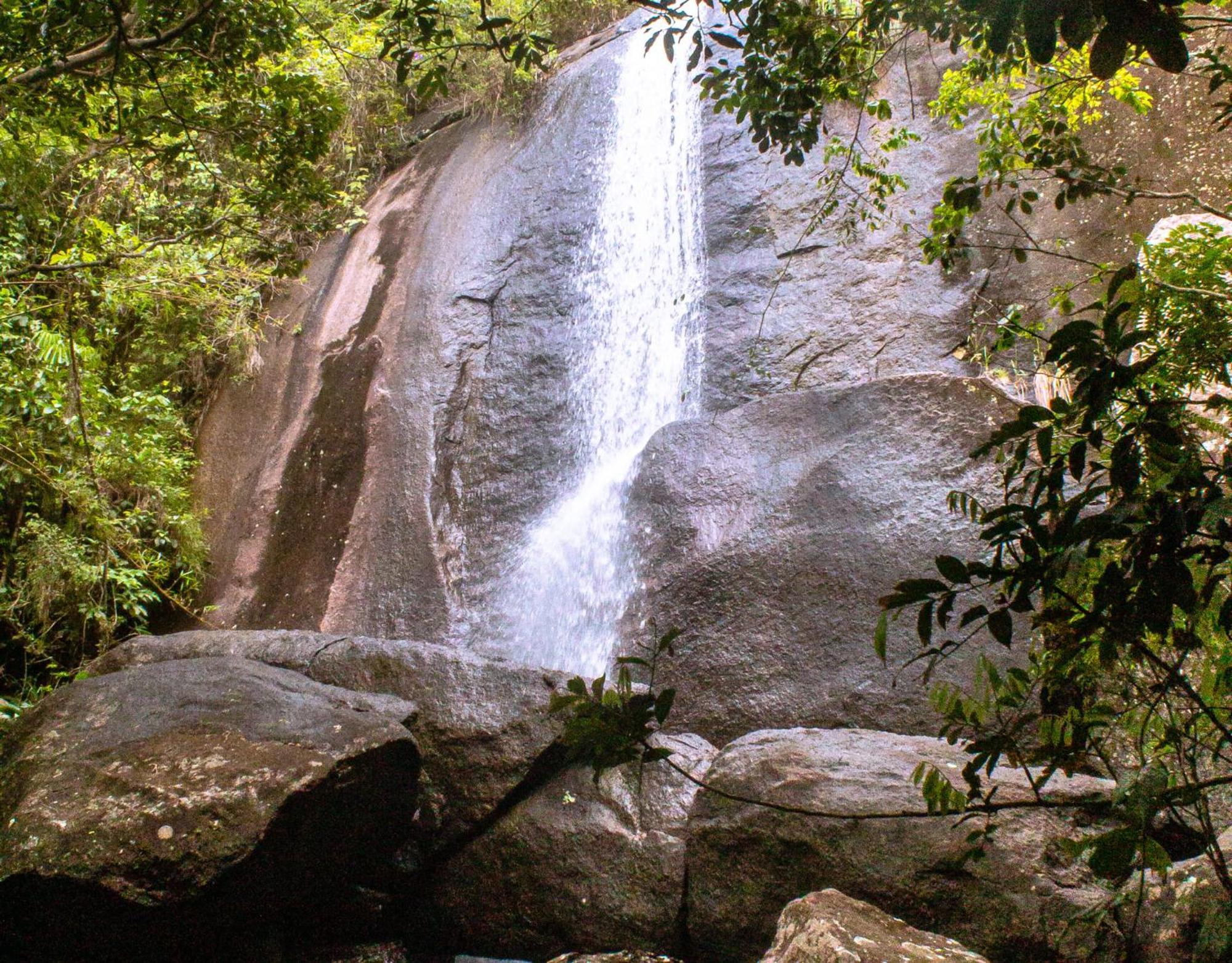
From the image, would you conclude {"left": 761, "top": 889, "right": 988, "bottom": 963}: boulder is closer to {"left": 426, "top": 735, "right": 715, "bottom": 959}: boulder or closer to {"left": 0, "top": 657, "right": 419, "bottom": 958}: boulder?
{"left": 426, "top": 735, "right": 715, "bottom": 959}: boulder

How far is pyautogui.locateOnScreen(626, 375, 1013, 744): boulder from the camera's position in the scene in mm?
4602

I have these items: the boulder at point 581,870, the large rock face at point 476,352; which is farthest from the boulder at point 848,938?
the large rock face at point 476,352

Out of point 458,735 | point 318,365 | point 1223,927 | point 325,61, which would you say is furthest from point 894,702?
point 325,61

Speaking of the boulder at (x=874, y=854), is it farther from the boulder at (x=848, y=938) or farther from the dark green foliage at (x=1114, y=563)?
the dark green foliage at (x=1114, y=563)

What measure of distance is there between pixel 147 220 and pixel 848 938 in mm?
9300

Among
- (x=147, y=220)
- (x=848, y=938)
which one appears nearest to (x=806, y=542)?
(x=848, y=938)

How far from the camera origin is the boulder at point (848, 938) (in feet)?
7.21

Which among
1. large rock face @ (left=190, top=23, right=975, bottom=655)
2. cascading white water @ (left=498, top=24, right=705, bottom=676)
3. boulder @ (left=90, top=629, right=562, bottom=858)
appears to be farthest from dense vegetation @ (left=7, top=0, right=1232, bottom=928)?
cascading white water @ (left=498, top=24, right=705, bottom=676)

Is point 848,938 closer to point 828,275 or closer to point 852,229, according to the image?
point 852,229

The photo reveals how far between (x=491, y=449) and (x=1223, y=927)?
262 inches

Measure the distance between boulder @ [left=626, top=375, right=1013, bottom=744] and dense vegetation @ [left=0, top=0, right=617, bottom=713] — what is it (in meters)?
2.57

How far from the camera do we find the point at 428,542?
24.0 ft

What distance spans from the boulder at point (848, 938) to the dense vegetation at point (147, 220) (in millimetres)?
2517

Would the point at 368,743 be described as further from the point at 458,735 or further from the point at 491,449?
the point at 491,449
